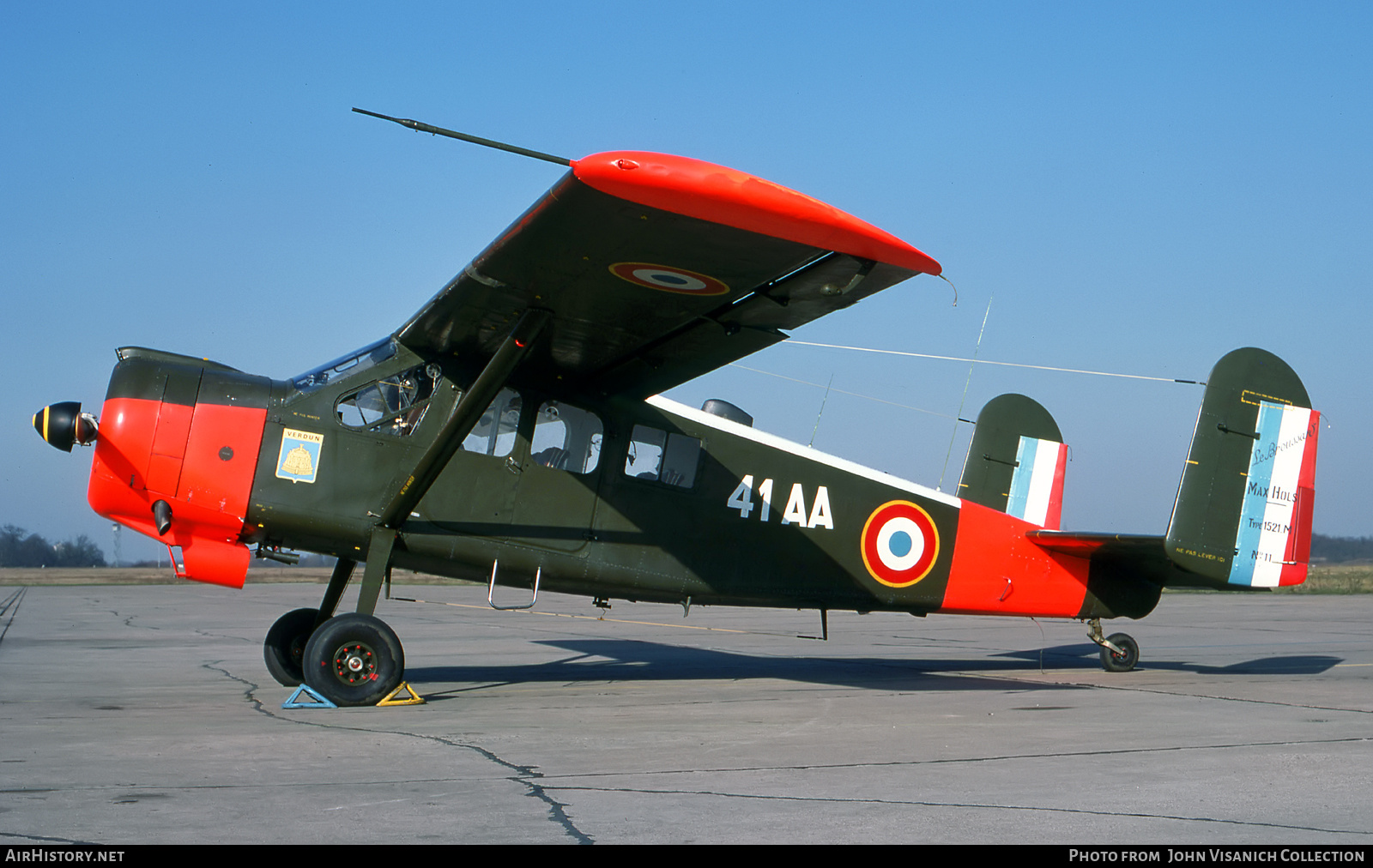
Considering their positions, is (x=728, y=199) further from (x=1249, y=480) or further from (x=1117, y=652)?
(x=1117, y=652)

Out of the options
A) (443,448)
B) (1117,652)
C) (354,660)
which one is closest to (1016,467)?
(1117,652)

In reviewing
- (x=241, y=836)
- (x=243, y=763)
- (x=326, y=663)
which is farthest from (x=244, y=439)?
(x=241, y=836)

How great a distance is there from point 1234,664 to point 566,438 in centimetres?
891

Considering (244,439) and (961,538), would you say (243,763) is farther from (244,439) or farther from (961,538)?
(961,538)

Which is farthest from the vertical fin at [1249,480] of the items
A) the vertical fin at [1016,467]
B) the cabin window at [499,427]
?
the cabin window at [499,427]

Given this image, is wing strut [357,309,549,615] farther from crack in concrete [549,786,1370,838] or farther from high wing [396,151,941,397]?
crack in concrete [549,786,1370,838]

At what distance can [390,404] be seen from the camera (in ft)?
30.2

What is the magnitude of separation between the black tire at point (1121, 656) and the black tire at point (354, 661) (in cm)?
782

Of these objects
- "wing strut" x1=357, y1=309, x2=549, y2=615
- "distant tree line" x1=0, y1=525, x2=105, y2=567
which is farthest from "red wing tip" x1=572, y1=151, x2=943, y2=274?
"distant tree line" x1=0, y1=525, x2=105, y2=567

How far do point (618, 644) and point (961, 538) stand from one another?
6043 millimetres

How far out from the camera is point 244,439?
8.78m

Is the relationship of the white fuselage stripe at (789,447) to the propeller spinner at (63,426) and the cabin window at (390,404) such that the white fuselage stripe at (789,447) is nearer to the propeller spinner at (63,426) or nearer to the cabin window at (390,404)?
the cabin window at (390,404)

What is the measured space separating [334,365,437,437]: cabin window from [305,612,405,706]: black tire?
163 centimetres

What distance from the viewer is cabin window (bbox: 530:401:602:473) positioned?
964 centimetres
